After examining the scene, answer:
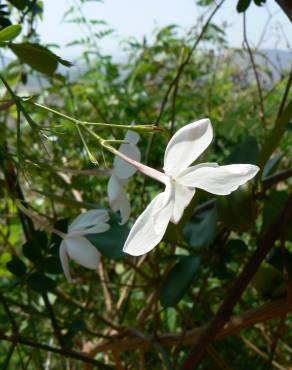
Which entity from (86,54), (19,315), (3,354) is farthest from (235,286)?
(86,54)

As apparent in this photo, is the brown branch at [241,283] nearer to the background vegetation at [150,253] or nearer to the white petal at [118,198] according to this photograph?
the background vegetation at [150,253]

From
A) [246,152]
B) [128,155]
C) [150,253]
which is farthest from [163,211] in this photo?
[150,253]

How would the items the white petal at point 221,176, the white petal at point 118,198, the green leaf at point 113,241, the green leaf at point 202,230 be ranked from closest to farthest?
1. the white petal at point 221,176
2. the white petal at point 118,198
3. the green leaf at point 113,241
4. the green leaf at point 202,230

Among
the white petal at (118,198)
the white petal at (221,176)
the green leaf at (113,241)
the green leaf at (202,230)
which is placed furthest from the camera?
the green leaf at (202,230)

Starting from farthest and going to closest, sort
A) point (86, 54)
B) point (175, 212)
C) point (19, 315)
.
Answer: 1. point (86, 54)
2. point (19, 315)
3. point (175, 212)

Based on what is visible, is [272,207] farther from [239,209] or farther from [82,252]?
[82,252]

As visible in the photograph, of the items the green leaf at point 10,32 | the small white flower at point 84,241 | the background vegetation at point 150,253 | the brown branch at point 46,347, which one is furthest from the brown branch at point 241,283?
the green leaf at point 10,32

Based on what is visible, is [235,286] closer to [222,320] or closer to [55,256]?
[222,320]
